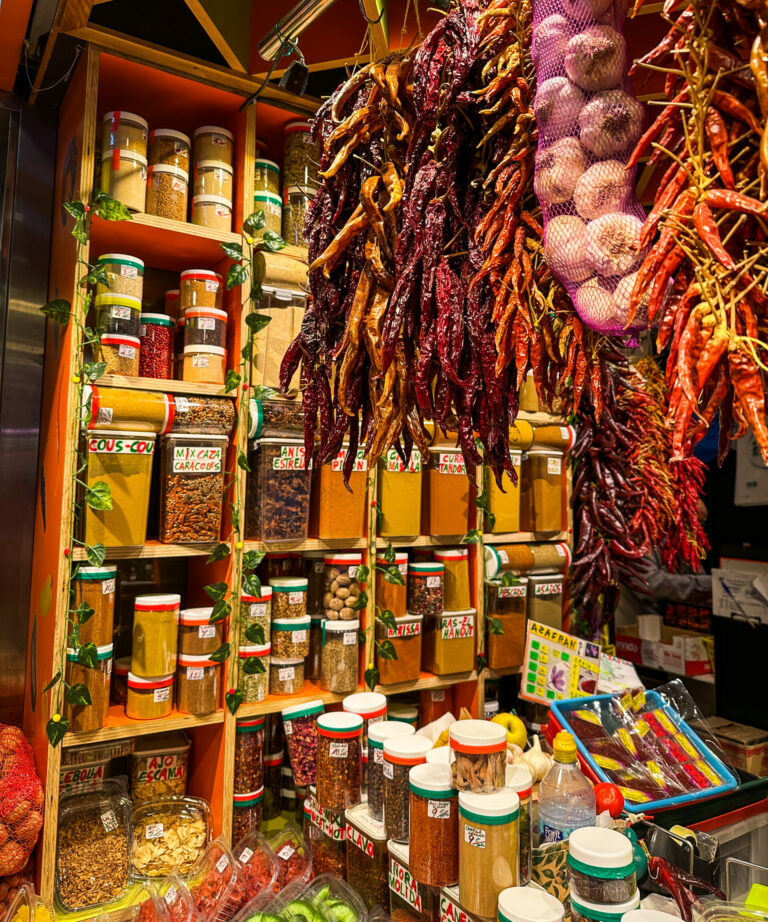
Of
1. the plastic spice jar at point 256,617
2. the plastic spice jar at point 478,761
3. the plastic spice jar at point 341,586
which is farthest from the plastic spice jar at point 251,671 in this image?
the plastic spice jar at point 478,761

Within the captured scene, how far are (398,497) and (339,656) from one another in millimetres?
589

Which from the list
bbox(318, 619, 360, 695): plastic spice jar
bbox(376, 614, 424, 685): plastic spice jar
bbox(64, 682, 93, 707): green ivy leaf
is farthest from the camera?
bbox(376, 614, 424, 685): plastic spice jar

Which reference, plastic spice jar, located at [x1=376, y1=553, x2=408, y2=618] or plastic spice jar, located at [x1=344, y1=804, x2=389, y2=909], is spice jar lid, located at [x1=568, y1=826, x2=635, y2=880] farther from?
plastic spice jar, located at [x1=376, y1=553, x2=408, y2=618]

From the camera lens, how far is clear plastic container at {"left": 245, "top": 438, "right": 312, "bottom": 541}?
2.16m

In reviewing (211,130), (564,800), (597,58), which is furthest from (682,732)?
(211,130)

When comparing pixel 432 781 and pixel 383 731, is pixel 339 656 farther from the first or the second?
pixel 432 781

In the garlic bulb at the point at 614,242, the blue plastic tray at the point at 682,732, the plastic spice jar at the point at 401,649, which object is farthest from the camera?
the plastic spice jar at the point at 401,649

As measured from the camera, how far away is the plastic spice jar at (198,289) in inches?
84.3

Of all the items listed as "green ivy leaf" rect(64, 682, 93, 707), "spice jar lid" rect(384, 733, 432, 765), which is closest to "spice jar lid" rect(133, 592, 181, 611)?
"green ivy leaf" rect(64, 682, 93, 707)

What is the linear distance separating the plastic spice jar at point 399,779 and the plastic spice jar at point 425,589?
1.13 m

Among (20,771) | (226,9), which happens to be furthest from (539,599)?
(226,9)

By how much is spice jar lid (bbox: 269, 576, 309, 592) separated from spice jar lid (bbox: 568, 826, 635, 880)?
1.31 m

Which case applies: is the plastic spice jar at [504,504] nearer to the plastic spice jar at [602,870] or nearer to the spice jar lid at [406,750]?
the spice jar lid at [406,750]

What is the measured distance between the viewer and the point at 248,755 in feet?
7.03
